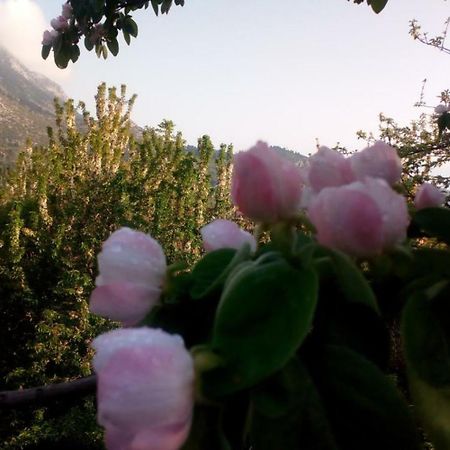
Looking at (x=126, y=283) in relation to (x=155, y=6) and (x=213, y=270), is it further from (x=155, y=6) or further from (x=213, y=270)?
(x=155, y=6)

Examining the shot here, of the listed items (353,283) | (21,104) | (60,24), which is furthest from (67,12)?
(21,104)

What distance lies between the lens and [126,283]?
1.57 ft

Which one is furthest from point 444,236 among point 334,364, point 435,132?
point 435,132

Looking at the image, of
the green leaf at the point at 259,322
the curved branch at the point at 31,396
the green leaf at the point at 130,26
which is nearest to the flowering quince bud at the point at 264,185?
the green leaf at the point at 259,322

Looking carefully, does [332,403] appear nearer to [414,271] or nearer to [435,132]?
[414,271]

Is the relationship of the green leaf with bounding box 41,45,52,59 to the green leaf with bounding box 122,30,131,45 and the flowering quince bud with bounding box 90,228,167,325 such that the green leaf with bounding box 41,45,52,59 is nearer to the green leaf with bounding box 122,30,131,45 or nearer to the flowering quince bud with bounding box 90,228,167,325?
the green leaf with bounding box 122,30,131,45

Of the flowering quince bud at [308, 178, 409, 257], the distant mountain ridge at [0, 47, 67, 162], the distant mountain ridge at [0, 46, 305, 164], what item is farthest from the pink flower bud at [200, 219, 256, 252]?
the distant mountain ridge at [0, 47, 67, 162]

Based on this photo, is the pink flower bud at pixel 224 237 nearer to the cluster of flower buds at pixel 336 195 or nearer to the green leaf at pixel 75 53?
the cluster of flower buds at pixel 336 195

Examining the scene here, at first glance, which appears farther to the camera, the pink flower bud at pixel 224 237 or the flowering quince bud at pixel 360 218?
the pink flower bud at pixel 224 237

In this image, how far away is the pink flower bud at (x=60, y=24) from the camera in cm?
279

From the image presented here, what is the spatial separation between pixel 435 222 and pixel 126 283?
0.28 metres

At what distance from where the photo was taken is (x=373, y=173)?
0.52m

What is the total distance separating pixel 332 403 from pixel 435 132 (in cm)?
812

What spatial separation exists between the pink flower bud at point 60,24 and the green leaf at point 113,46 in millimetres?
238
